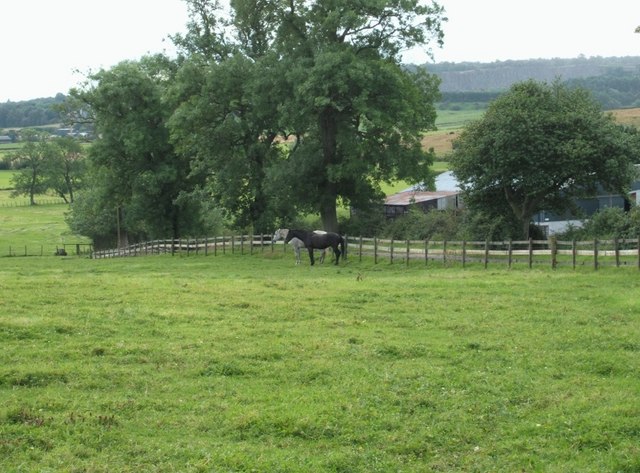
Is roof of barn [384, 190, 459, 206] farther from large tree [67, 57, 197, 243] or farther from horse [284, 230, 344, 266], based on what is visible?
horse [284, 230, 344, 266]

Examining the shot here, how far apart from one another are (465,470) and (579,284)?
14186mm

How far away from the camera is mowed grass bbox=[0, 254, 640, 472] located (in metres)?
8.40

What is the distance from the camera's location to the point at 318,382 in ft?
35.9

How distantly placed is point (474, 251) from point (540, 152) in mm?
6140

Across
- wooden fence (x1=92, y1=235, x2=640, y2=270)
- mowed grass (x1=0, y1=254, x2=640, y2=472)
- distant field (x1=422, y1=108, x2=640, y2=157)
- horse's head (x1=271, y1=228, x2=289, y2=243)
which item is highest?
distant field (x1=422, y1=108, x2=640, y2=157)

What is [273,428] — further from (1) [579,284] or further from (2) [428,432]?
(1) [579,284]

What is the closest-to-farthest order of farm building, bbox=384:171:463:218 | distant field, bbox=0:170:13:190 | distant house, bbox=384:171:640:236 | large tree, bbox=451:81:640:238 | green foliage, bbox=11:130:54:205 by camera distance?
large tree, bbox=451:81:640:238, distant house, bbox=384:171:640:236, farm building, bbox=384:171:463:218, green foliage, bbox=11:130:54:205, distant field, bbox=0:170:13:190

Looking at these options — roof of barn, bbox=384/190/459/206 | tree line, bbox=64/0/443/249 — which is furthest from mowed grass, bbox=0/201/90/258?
roof of barn, bbox=384/190/459/206

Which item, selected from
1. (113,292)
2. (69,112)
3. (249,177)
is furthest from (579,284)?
(69,112)

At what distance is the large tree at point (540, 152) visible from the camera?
30.9 metres

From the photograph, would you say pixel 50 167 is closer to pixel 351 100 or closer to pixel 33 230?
pixel 33 230

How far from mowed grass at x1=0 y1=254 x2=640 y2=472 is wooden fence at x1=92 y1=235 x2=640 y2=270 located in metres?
6.81

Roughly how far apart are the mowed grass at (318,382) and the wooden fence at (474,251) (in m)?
Answer: 6.81

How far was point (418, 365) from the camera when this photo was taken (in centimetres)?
1192
